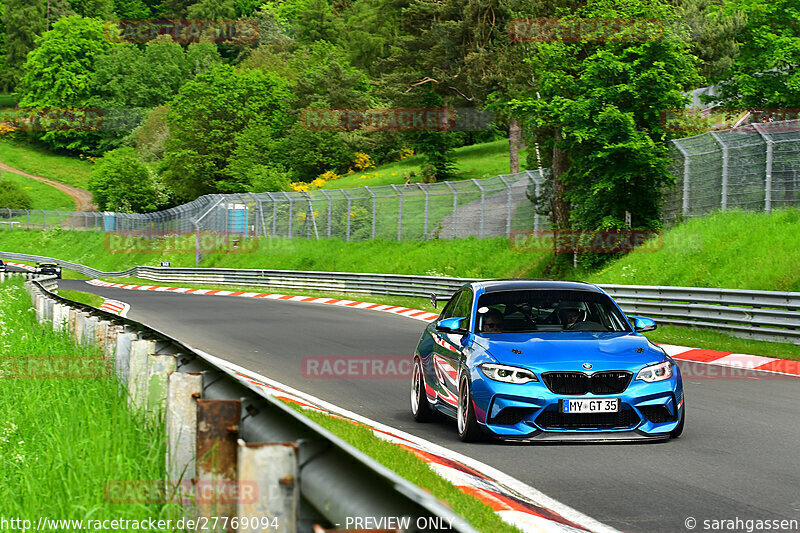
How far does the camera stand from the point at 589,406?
8609 mm

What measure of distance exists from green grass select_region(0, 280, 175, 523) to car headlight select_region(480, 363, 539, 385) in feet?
10.1

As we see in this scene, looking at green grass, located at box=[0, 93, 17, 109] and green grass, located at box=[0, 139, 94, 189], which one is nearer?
green grass, located at box=[0, 139, 94, 189]

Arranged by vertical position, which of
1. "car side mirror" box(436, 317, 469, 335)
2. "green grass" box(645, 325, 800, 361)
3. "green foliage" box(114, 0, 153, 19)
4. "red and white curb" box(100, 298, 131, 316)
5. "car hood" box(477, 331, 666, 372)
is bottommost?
"red and white curb" box(100, 298, 131, 316)

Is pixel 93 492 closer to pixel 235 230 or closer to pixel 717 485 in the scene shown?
pixel 717 485

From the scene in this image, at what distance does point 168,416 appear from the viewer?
4.90 metres

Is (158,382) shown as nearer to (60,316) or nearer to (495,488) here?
(495,488)

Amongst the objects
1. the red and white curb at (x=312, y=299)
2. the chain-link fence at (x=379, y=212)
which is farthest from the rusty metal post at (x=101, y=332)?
the chain-link fence at (x=379, y=212)

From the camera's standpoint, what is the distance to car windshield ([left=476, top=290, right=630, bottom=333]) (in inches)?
390

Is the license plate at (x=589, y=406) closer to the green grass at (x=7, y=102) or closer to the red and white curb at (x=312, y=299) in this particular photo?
the red and white curb at (x=312, y=299)

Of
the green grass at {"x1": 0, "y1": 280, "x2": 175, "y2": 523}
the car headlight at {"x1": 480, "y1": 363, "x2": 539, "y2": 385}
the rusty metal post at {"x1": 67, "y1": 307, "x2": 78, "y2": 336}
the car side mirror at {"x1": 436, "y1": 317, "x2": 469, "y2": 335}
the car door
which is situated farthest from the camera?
the rusty metal post at {"x1": 67, "y1": 307, "x2": 78, "y2": 336}
